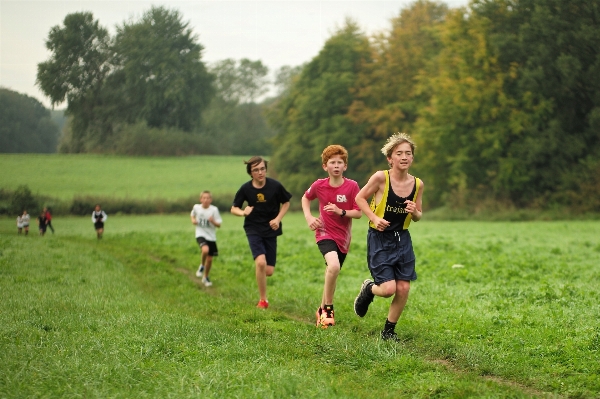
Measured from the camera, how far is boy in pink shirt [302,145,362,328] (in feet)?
30.3

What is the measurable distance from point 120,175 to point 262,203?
2822 centimetres

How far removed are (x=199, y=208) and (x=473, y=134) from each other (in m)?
37.5

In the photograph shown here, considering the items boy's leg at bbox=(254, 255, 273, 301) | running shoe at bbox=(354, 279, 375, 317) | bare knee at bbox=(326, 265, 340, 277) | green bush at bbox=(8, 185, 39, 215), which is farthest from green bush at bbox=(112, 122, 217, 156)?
running shoe at bbox=(354, 279, 375, 317)

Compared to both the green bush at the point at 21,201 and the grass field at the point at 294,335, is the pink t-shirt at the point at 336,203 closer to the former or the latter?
the grass field at the point at 294,335

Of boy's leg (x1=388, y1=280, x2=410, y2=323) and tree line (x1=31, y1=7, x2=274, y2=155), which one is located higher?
tree line (x1=31, y1=7, x2=274, y2=155)

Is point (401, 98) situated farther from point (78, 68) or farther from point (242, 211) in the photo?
point (242, 211)

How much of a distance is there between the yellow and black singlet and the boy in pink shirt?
98cm

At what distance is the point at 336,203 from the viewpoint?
31.0 ft

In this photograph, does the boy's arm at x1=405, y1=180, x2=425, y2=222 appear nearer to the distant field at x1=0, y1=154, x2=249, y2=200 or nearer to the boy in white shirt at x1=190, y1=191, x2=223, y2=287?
the boy in white shirt at x1=190, y1=191, x2=223, y2=287

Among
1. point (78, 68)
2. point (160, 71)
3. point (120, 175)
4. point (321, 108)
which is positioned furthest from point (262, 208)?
point (321, 108)

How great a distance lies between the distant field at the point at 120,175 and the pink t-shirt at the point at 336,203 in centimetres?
1759

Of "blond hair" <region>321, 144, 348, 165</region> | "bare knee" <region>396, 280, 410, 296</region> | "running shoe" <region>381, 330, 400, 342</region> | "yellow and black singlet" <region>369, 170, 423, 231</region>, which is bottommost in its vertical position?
"running shoe" <region>381, 330, 400, 342</region>

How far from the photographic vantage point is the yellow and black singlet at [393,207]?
809 cm

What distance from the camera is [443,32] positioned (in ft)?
164
